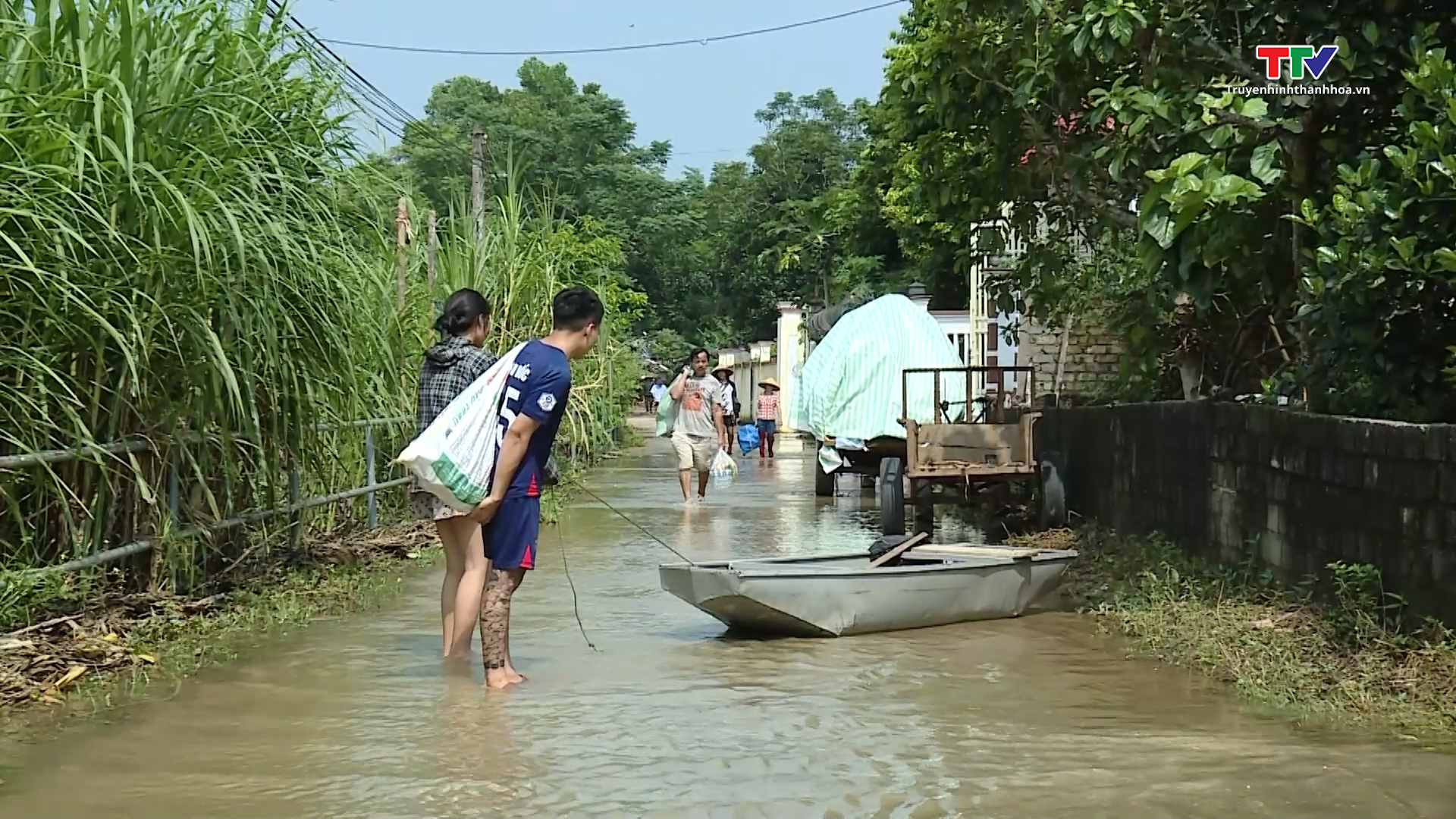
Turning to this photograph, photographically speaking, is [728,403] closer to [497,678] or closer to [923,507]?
[923,507]

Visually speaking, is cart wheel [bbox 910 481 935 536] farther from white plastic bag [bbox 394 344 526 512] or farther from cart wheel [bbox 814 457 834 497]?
white plastic bag [bbox 394 344 526 512]

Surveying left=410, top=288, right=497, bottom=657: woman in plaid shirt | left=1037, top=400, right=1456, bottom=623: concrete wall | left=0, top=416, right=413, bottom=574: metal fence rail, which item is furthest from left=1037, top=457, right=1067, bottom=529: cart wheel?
left=410, top=288, right=497, bottom=657: woman in plaid shirt

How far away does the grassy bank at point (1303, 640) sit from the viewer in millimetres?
6035

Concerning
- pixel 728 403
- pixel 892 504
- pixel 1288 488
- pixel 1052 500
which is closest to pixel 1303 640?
pixel 1288 488

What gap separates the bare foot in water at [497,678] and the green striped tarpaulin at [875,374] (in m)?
9.94

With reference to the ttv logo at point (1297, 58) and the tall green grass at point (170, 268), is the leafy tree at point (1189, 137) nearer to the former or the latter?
the ttv logo at point (1297, 58)

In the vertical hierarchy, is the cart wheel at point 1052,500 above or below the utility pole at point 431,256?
below

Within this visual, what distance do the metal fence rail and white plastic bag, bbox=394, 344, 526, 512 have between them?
1.39m

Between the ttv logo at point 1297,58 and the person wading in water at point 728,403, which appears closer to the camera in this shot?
the ttv logo at point 1297,58

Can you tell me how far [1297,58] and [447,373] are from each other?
4711mm

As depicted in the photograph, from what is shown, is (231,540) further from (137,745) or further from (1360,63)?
(1360,63)

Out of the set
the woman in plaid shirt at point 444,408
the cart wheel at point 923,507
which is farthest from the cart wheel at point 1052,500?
the woman in plaid shirt at point 444,408

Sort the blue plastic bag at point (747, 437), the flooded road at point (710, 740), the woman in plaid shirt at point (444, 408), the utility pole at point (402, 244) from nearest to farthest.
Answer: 1. the flooded road at point (710, 740)
2. the woman in plaid shirt at point (444, 408)
3. the utility pole at point (402, 244)
4. the blue plastic bag at point (747, 437)

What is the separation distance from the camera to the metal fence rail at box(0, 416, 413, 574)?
6.41 m
